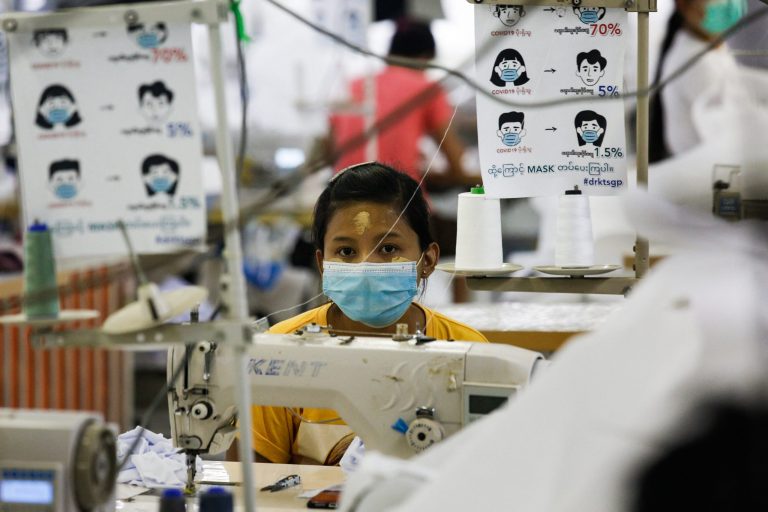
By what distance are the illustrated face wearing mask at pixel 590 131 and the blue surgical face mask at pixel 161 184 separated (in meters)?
0.98

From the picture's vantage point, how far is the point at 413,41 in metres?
5.20

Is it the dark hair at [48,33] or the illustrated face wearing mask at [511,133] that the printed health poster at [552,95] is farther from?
the dark hair at [48,33]

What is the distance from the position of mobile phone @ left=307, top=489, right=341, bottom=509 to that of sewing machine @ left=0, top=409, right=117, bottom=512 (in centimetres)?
43

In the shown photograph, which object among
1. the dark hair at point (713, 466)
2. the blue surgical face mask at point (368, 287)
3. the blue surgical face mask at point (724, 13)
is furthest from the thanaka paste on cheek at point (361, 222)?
the dark hair at point (713, 466)

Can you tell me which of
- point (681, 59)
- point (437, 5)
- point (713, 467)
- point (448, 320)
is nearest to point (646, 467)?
point (713, 467)

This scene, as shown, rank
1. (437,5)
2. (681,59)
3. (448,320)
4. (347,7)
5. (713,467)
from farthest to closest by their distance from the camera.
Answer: (347,7)
(437,5)
(681,59)
(448,320)
(713,467)

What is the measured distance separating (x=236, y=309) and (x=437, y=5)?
3595mm

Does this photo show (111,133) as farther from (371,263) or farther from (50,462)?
(371,263)

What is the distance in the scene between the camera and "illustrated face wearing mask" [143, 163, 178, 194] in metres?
1.39

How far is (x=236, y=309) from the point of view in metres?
1.35

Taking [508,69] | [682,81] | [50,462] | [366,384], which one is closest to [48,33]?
[50,462]

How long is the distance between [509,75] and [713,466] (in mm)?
1294

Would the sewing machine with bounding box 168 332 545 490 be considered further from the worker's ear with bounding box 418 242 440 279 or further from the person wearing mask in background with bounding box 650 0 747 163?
the person wearing mask in background with bounding box 650 0 747 163

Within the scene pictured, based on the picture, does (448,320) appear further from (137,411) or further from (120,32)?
(137,411)
